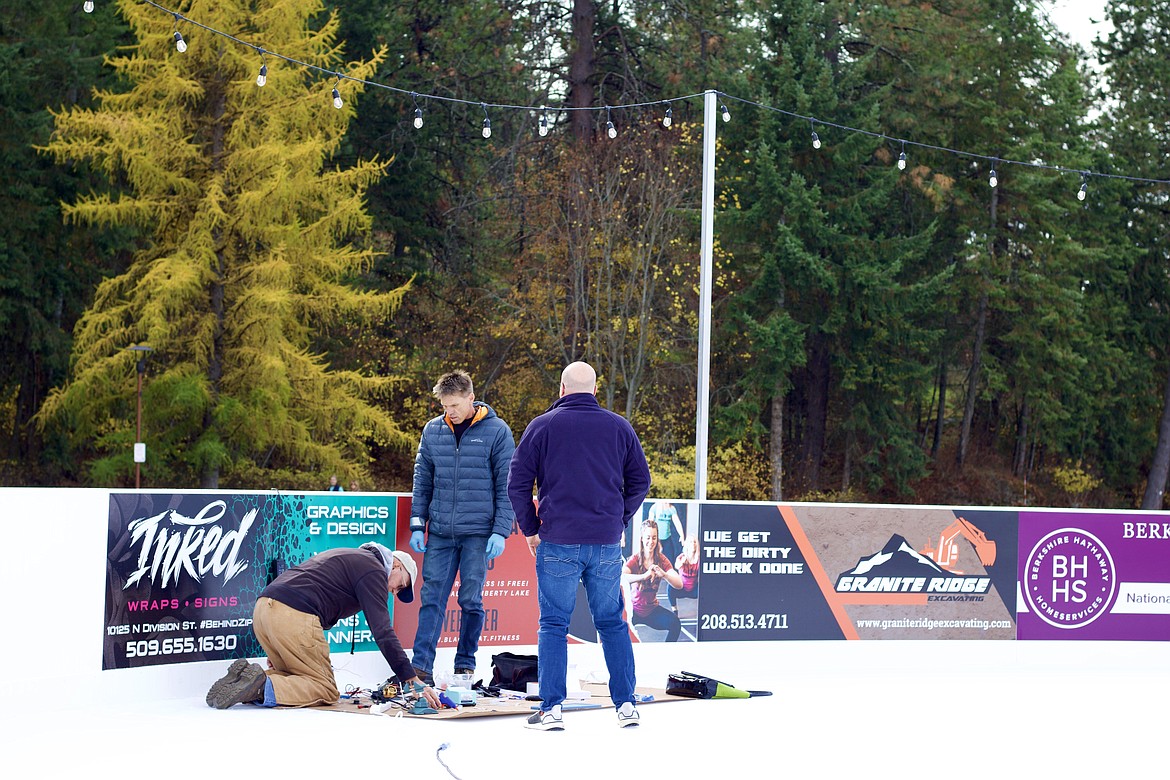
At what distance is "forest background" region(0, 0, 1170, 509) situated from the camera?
1096 inches

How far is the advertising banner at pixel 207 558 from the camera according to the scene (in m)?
7.97

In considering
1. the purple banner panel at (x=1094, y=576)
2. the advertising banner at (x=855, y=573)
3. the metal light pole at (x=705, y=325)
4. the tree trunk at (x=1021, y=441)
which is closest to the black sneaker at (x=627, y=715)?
the advertising banner at (x=855, y=573)

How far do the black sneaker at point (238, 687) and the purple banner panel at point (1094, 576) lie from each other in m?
6.21

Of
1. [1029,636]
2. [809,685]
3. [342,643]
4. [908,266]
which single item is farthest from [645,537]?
[908,266]

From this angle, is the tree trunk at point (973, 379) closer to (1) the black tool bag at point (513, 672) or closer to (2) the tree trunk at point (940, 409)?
(2) the tree trunk at point (940, 409)

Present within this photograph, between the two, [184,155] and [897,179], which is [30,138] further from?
[897,179]

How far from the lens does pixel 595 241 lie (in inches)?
1221

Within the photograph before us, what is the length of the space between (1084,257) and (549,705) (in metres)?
31.2

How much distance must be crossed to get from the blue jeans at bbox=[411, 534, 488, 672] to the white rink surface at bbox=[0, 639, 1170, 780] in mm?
598

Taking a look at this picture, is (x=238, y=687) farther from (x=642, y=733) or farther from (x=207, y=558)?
(x=642, y=733)

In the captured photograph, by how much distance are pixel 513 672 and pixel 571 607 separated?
154cm

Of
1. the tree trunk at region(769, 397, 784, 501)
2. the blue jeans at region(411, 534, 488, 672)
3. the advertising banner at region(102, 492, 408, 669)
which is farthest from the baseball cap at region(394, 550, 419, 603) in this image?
the tree trunk at region(769, 397, 784, 501)

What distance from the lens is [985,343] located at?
123 ft

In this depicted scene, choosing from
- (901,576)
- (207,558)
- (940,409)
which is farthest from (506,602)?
(940,409)
